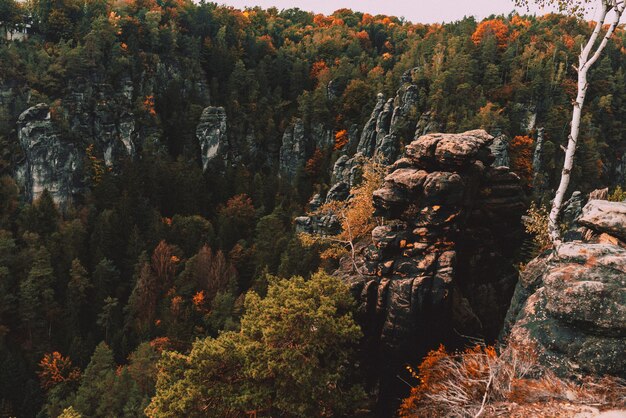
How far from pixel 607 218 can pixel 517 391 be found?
6.15 metres

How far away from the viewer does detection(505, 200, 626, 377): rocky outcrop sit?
1073 centimetres

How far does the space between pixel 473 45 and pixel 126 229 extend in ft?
246

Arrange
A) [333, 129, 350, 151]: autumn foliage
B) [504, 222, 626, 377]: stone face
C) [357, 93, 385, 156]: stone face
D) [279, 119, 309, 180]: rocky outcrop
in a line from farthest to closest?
[279, 119, 309, 180]: rocky outcrop
[333, 129, 350, 151]: autumn foliage
[357, 93, 385, 156]: stone face
[504, 222, 626, 377]: stone face

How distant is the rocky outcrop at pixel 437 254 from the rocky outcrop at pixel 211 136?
68.3 m

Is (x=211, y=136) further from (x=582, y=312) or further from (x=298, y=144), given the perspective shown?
(x=582, y=312)

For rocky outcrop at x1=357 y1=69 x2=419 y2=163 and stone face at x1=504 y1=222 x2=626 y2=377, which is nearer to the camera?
stone face at x1=504 y1=222 x2=626 y2=377

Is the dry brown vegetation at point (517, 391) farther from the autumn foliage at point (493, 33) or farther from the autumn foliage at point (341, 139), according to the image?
the autumn foliage at point (493, 33)

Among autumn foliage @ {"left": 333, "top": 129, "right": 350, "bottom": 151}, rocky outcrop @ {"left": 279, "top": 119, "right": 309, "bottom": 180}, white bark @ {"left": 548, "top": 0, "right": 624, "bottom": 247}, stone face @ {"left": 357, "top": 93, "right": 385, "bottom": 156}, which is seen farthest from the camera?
rocky outcrop @ {"left": 279, "top": 119, "right": 309, "bottom": 180}

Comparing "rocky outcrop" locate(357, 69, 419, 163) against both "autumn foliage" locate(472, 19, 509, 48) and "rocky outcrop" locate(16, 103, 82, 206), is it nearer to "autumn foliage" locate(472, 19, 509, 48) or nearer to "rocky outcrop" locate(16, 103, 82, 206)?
"autumn foliage" locate(472, 19, 509, 48)

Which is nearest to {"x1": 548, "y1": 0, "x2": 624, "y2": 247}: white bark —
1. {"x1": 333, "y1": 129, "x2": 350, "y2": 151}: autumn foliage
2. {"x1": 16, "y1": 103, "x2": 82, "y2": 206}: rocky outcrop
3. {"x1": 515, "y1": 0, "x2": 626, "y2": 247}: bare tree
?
{"x1": 515, "y1": 0, "x2": 626, "y2": 247}: bare tree

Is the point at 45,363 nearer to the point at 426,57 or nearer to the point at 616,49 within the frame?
the point at 426,57

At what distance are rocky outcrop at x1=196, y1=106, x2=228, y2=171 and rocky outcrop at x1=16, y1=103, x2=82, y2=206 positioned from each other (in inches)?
991

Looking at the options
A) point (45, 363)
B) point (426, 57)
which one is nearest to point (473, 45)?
point (426, 57)

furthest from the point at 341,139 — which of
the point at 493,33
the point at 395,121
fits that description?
the point at 493,33
